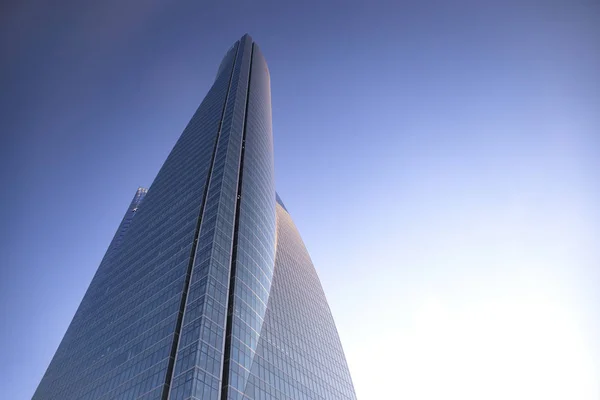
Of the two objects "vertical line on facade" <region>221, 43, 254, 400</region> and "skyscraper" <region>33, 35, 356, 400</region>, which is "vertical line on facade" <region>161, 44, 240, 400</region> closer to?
"skyscraper" <region>33, 35, 356, 400</region>

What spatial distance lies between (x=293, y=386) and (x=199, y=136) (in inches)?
2501

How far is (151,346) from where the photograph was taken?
5969 centimetres

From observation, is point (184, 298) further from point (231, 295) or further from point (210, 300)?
point (231, 295)

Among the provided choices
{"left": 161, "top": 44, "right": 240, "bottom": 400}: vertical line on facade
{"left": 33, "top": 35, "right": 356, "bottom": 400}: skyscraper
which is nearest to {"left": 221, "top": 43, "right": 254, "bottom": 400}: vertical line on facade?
{"left": 33, "top": 35, "right": 356, "bottom": 400}: skyscraper

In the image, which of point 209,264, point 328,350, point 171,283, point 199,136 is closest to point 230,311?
point 209,264

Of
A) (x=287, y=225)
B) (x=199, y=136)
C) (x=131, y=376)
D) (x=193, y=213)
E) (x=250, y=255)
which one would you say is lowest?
(x=131, y=376)

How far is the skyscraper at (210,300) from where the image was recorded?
56094 millimetres

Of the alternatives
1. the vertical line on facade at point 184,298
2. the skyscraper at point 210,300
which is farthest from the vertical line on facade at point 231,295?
Result: the vertical line on facade at point 184,298

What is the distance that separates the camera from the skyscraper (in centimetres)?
5609

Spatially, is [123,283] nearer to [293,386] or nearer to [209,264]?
[209,264]

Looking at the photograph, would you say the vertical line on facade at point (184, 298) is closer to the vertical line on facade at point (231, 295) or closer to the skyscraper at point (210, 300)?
the skyscraper at point (210, 300)

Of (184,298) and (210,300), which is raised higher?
(184,298)

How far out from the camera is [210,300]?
196 ft

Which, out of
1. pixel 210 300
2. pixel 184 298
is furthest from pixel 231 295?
pixel 184 298
